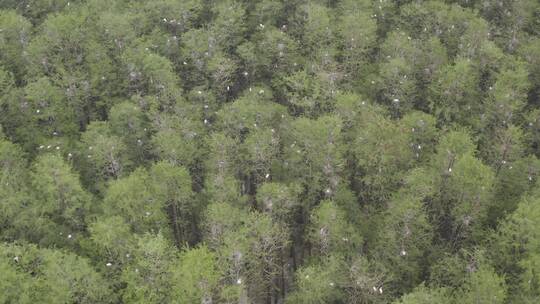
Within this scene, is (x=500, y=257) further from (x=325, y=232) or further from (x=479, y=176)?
(x=325, y=232)

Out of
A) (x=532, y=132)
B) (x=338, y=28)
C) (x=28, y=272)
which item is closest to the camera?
(x=28, y=272)

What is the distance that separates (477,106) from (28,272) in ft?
196

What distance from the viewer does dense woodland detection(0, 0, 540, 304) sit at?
51625mm

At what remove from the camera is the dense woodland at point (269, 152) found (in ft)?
169

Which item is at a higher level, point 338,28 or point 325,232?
point 338,28

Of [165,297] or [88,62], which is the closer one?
[165,297]

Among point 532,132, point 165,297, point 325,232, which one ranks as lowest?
point 165,297

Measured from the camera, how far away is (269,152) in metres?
64.2

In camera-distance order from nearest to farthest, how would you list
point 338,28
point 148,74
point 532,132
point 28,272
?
point 28,272, point 532,132, point 148,74, point 338,28

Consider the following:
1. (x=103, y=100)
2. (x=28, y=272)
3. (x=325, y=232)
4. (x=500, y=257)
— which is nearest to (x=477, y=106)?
(x=500, y=257)

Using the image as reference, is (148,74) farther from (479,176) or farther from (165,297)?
(479,176)

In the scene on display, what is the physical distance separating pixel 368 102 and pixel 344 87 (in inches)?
212

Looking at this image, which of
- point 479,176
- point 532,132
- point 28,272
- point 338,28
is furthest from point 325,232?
point 338,28

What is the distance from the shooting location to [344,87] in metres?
77.6
